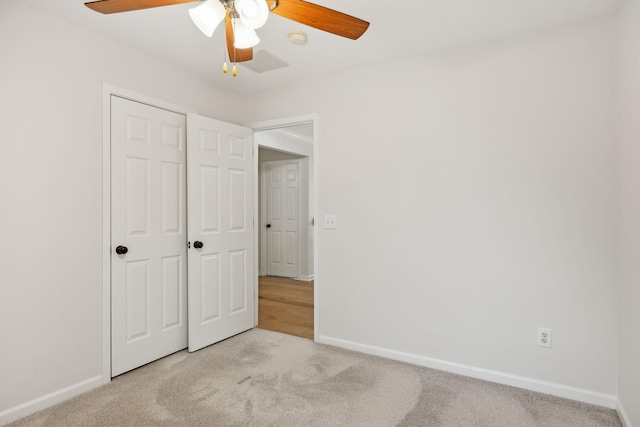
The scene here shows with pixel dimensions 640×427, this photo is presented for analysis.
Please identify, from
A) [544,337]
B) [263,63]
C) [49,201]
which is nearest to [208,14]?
[263,63]

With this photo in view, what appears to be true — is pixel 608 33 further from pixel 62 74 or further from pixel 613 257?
pixel 62 74

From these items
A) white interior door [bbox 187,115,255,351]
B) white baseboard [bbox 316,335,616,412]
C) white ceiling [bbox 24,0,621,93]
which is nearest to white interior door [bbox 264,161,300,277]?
white interior door [bbox 187,115,255,351]

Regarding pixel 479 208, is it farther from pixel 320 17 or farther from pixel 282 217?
pixel 282 217

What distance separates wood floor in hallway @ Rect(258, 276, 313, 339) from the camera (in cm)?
358

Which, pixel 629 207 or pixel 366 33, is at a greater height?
pixel 366 33

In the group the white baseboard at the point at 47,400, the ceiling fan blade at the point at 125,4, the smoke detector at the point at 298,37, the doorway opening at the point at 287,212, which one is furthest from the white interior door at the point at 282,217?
the ceiling fan blade at the point at 125,4

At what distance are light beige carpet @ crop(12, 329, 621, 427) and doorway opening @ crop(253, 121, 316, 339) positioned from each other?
8.37 ft

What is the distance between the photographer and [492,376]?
2.44 metres

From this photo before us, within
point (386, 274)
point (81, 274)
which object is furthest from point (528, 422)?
point (81, 274)

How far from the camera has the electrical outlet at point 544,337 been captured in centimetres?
228

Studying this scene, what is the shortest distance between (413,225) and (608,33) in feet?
5.51

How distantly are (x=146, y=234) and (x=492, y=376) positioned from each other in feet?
8.95

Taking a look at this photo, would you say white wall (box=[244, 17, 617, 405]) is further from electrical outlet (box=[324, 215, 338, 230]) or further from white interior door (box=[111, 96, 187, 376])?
white interior door (box=[111, 96, 187, 376])

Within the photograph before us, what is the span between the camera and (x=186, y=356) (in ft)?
9.35
